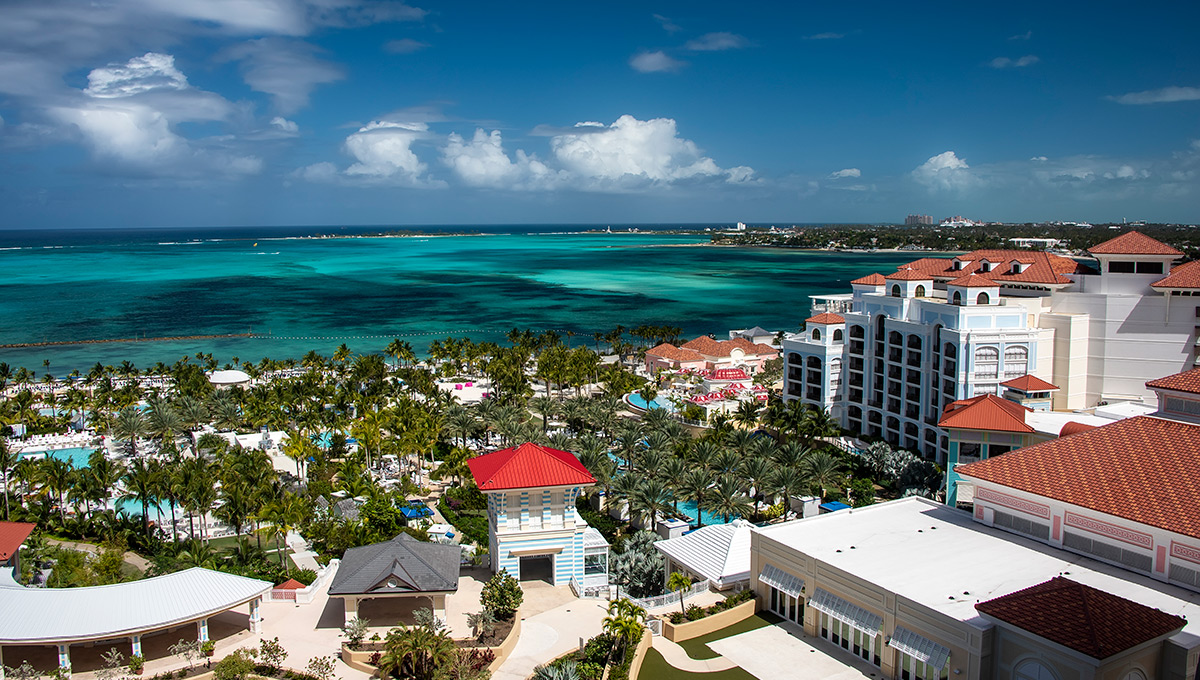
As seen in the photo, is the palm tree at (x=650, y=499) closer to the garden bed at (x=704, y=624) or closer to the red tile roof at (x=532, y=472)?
the red tile roof at (x=532, y=472)

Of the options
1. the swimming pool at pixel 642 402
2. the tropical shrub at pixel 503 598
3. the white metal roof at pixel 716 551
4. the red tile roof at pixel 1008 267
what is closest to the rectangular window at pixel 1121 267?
the red tile roof at pixel 1008 267

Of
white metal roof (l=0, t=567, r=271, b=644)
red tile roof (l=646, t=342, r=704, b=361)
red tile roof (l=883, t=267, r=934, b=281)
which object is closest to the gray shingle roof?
white metal roof (l=0, t=567, r=271, b=644)

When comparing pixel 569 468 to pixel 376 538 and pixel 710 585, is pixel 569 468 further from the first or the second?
pixel 376 538

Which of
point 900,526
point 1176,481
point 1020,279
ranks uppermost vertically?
point 1020,279

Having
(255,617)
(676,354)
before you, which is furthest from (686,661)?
(676,354)

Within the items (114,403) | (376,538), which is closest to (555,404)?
(376,538)

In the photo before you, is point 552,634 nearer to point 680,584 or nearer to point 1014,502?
point 680,584
